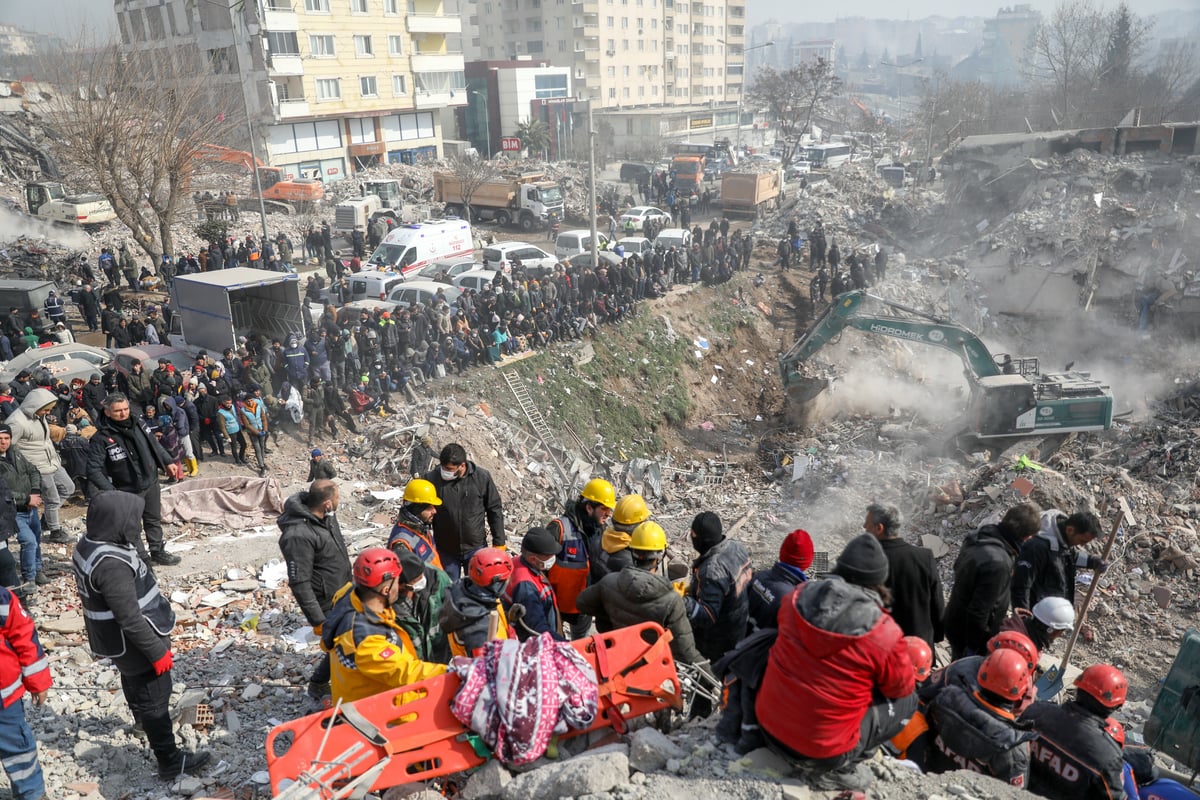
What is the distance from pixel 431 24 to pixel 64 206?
23.2 meters

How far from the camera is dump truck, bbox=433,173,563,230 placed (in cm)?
2903

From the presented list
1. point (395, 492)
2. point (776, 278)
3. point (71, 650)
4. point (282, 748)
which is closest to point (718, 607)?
point (282, 748)

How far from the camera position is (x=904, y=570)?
4.64m

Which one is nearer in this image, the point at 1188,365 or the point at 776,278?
the point at 1188,365

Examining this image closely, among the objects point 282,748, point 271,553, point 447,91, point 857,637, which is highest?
point 447,91

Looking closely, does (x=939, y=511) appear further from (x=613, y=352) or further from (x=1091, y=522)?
(x=613, y=352)

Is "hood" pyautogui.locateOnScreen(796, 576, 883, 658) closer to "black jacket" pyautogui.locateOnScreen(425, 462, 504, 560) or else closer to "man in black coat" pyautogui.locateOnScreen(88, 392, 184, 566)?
"black jacket" pyautogui.locateOnScreen(425, 462, 504, 560)

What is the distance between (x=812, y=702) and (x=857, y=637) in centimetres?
35

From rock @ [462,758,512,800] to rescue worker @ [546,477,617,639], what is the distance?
1353mm

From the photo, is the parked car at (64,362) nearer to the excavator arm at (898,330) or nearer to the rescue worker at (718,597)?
the rescue worker at (718,597)

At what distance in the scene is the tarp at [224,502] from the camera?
8.98 m

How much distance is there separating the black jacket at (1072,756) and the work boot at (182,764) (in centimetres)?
447

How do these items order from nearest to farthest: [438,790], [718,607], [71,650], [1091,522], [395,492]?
[438,790] → [718,607] → [1091,522] → [71,650] → [395,492]

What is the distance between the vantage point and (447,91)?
43.5 metres
